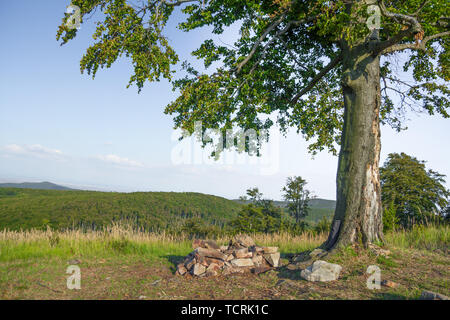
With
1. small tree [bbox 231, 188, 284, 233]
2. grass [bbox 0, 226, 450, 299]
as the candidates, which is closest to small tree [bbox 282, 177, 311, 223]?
small tree [bbox 231, 188, 284, 233]

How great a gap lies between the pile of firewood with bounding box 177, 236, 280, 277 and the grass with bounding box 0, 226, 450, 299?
29 centimetres

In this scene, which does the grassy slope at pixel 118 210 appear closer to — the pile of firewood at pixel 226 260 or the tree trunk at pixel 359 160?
the pile of firewood at pixel 226 260

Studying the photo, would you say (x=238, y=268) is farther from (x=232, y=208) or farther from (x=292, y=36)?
(x=232, y=208)

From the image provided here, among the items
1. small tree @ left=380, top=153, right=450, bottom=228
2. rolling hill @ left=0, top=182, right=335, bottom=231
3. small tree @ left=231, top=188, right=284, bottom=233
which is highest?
small tree @ left=380, top=153, right=450, bottom=228

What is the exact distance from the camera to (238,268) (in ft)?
21.7

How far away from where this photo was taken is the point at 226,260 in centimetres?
674

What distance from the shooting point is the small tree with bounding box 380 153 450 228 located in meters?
19.9

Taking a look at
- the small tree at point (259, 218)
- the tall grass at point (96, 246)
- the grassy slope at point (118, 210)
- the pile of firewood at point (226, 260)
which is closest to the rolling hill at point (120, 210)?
the grassy slope at point (118, 210)

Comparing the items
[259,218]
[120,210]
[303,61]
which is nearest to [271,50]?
[303,61]

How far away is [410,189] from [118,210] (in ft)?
168

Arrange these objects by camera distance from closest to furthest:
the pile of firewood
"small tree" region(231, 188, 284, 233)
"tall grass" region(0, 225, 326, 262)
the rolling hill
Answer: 1. the pile of firewood
2. "tall grass" region(0, 225, 326, 262)
3. "small tree" region(231, 188, 284, 233)
4. the rolling hill

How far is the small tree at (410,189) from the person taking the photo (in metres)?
19.9

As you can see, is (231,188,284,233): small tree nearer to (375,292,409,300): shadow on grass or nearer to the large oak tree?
the large oak tree
